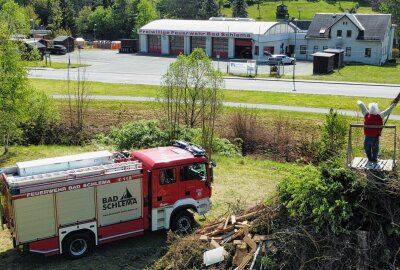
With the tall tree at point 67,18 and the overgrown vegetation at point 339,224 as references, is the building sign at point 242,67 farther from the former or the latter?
the tall tree at point 67,18

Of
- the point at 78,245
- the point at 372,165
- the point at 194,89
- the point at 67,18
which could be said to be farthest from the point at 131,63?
the point at 372,165

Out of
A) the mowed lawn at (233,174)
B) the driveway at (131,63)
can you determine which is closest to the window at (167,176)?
the mowed lawn at (233,174)

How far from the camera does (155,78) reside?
48.7 m

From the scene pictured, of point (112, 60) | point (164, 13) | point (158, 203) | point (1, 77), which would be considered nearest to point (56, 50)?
point (112, 60)

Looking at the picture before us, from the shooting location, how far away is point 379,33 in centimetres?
6328

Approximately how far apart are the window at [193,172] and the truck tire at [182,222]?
121 cm

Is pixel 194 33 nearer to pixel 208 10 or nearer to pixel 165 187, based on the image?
pixel 208 10

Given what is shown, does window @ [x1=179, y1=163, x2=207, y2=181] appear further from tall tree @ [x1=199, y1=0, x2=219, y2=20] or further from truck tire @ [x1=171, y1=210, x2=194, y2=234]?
tall tree @ [x1=199, y1=0, x2=219, y2=20]

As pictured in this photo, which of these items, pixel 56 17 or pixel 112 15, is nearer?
pixel 56 17

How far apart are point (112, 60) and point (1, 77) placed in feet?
139

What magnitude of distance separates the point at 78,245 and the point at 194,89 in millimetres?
14799

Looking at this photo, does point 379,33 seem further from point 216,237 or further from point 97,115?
point 216,237

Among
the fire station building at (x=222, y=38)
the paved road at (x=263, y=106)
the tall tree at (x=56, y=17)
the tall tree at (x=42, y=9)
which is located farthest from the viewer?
the tall tree at (x=42, y=9)

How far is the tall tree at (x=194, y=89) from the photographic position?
1076 inches
